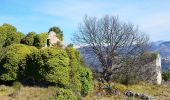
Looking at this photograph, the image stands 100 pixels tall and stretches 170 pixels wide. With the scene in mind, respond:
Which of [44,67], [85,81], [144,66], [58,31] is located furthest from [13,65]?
[144,66]

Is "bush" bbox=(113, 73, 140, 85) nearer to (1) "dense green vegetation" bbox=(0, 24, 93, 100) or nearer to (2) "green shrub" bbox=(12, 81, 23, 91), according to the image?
(1) "dense green vegetation" bbox=(0, 24, 93, 100)

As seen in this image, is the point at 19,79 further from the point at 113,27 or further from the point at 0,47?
the point at 113,27

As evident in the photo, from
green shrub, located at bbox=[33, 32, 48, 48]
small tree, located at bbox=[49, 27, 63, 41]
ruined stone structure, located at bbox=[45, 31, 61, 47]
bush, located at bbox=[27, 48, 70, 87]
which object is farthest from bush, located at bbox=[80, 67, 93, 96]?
small tree, located at bbox=[49, 27, 63, 41]

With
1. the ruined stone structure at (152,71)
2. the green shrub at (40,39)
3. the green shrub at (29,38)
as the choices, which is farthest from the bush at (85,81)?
the ruined stone structure at (152,71)

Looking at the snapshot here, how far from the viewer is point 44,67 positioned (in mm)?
27438

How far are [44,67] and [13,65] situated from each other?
2.41 meters

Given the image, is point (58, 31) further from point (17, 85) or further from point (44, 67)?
point (17, 85)

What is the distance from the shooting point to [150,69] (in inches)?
2074

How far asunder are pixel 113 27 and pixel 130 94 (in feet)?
39.3

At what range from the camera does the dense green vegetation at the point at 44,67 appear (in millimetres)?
27312

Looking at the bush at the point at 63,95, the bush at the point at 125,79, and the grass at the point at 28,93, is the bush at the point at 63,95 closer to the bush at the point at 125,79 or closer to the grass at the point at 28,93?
the grass at the point at 28,93

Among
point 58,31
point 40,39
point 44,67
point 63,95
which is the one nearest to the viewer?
point 63,95

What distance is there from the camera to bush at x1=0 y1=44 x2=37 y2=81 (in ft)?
91.9

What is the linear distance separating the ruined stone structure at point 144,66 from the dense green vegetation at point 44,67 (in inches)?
549
